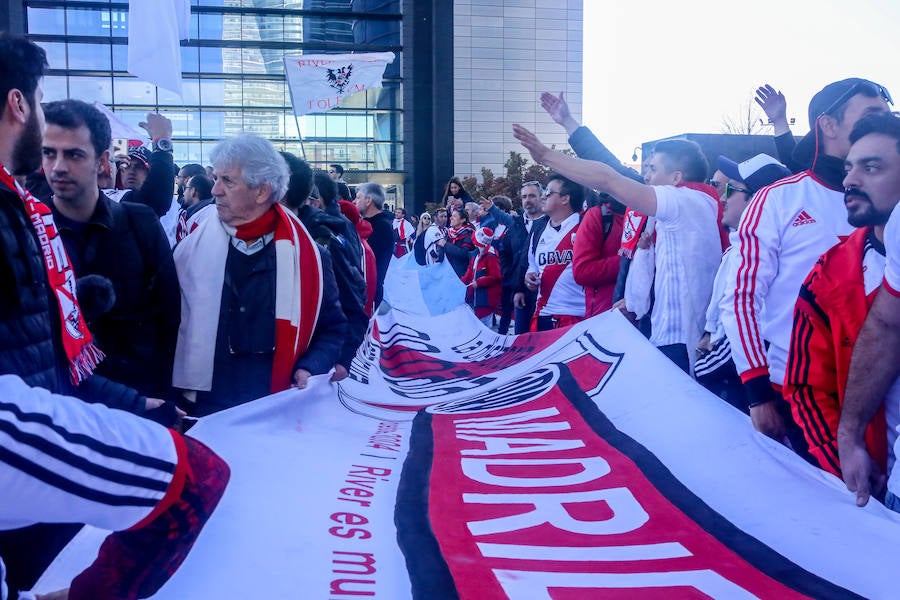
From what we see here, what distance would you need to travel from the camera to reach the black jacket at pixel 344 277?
495cm


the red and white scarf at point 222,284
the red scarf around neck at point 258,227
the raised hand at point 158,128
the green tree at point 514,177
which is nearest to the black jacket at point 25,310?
the red and white scarf at point 222,284

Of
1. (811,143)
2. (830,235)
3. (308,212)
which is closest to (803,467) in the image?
(830,235)

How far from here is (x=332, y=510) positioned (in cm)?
296

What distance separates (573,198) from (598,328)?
7.38 ft

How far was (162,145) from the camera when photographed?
Answer: 4.88 m

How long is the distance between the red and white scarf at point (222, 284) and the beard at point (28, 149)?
1.64m

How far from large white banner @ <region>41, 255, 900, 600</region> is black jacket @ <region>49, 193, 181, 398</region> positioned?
1.36 ft

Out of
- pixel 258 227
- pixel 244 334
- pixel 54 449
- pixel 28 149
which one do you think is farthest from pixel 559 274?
pixel 54 449

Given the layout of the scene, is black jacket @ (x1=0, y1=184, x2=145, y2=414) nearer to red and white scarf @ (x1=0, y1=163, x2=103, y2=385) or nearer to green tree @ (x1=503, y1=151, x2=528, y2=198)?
red and white scarf @ (x1=0, y1=163, x2=103, y2=385)

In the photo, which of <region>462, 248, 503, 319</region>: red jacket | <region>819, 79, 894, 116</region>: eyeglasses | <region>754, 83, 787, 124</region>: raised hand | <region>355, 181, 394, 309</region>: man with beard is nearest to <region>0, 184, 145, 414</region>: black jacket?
<region>819, 79, 894, 116</region>: eyeglasses

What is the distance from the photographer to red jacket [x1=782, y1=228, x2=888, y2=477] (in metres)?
2.79

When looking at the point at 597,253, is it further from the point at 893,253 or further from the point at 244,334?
the point at 893,253

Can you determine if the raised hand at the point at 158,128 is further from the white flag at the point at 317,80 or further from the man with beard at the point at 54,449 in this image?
the white flag at the point at 317,80

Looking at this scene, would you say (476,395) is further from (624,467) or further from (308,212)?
(624,467)
